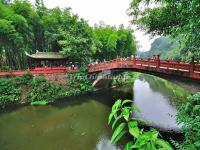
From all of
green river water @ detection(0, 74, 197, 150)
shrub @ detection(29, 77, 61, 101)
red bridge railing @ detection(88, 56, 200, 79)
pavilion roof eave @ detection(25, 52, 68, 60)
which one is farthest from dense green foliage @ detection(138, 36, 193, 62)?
pavilion roof eave @ detection(25, 52, 68, 60)

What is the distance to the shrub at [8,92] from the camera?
21766 millimetres

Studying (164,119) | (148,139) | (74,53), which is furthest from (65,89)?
(148,139)

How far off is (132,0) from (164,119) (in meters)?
11.0

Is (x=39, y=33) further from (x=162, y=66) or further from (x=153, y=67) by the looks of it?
(x=162, y=66)

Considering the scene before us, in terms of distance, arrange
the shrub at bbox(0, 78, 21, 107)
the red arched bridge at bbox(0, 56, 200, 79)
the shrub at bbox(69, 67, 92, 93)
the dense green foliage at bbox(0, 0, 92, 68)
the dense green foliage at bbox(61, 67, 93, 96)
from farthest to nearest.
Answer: the shrub at bbox(69, 67, 92, 93) → the dense green foliage at bbox(61, 67, 93, 96) → the dense green foliage at bbox(0, 0, 92, 68) → the shrub at bbox(0, 78, 21, 107) → the red arched bridge at bbox(0, 56, 200, 79)

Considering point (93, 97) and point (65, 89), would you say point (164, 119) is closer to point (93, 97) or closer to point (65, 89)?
point (93, 97)

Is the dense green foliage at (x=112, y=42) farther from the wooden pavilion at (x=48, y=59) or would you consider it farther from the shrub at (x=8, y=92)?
the shrub at (x=8, y=92)

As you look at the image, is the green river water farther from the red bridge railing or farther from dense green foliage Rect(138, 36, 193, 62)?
dense green foliage Rect(138, 36, 193, 62)

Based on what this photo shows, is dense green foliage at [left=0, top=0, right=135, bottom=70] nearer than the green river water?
No

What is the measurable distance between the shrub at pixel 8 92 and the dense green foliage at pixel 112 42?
61.7 feet

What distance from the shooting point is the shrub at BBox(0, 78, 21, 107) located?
21.8 meters

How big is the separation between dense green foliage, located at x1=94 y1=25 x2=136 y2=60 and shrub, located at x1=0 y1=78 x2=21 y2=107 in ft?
61.7

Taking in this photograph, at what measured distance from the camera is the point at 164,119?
1711 centimetres

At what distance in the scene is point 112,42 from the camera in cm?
4128
